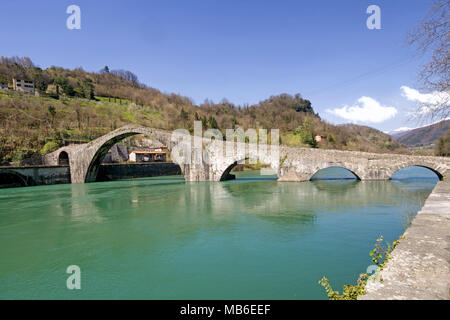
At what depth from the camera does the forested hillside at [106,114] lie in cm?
4029

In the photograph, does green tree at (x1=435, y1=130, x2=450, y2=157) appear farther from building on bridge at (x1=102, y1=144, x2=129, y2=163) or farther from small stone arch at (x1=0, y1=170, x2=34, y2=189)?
small stone arch at (x1=0, y1=170, x2=34, y2=189)

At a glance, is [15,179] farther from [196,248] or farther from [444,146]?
[444,146]

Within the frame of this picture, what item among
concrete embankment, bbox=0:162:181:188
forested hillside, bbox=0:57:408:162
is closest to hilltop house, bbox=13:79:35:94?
forested hillside, bbox=0:57:408:162

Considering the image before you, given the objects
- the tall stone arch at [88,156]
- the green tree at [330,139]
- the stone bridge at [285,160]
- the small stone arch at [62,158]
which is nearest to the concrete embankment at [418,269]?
the stone bridge at [285,160]

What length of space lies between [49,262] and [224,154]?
17.5 metres

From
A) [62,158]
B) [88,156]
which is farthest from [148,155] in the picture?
[88,156]

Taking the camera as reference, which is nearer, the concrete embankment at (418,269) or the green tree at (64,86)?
the concrete embankment at (418,269)

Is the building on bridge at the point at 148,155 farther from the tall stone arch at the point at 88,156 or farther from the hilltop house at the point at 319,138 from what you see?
the hilltop house at the point at 319,138

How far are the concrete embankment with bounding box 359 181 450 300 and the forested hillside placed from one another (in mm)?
38610

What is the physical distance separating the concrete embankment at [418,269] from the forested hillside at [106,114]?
38.6 metres

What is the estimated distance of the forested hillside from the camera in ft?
132

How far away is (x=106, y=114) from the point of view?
60.8 m

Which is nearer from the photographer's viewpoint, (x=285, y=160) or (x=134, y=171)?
(x=285, y=160)

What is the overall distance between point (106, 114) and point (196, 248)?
61.2 metres
